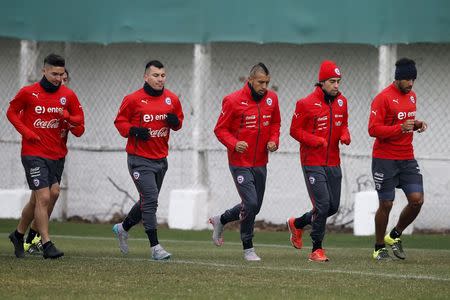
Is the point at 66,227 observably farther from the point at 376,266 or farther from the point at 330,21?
the point at 376,266

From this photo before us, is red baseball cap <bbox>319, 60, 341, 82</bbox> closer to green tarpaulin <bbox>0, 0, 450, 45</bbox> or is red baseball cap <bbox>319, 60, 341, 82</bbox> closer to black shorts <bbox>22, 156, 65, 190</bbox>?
black shorts <bbox>22, 156, 65, 190</bbox>

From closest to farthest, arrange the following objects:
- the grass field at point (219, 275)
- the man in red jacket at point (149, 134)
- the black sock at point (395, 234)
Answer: the grass field at point (219, 275)
the man in red jacket at point (149, 134)
the black sock at point (395, 234)

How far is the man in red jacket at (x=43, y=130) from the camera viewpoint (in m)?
13.5

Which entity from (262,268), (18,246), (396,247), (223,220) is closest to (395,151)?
(396,247)

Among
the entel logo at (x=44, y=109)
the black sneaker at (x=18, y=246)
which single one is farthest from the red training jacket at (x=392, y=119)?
the black sneaker at (x=18, y=246)

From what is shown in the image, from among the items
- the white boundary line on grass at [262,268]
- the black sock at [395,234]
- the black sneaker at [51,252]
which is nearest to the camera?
the white boundary line on grass at [262,268]

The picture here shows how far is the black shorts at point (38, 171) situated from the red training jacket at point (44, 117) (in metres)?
0.06

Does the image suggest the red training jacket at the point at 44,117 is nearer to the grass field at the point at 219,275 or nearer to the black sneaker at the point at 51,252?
the black sneaker at the point at 51,252

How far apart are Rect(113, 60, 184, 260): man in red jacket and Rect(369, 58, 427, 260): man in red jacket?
2.31 metres

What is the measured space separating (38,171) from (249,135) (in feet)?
7.81

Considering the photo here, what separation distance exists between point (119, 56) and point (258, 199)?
9559 mm

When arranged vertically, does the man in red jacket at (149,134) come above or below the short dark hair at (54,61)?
below

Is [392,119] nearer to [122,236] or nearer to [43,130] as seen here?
[122,236]

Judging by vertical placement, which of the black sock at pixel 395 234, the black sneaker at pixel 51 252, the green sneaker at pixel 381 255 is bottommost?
the black sneaker at pixel 51 252
